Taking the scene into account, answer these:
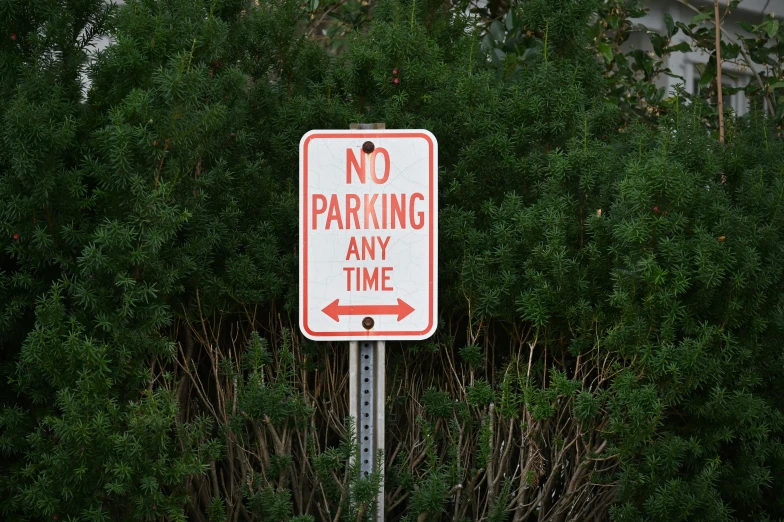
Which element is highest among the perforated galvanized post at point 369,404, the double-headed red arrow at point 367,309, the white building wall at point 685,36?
the white building wall at point 685,36

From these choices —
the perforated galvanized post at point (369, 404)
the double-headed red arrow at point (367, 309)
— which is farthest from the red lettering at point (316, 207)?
the perforated galvanized post at point (369, 404)

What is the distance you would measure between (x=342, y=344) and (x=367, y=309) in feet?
1.57

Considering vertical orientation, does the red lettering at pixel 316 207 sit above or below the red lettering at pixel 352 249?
above

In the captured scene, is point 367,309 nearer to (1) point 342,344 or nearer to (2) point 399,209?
(2) point 399,209

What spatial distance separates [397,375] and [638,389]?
801mm

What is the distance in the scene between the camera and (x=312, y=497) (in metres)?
3.38

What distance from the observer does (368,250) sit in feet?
10.5

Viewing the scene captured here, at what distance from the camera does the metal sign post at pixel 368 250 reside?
3.17 meters

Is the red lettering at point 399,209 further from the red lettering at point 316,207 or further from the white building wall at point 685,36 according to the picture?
the white building wall at point 685,36

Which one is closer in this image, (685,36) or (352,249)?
(352,249)

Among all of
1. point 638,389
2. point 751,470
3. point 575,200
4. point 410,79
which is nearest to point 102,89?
point 410,79

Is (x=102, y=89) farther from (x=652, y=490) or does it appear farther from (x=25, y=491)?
(x=652, y=490)

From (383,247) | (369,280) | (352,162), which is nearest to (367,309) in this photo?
(369,280)

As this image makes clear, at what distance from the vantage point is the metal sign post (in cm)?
317
